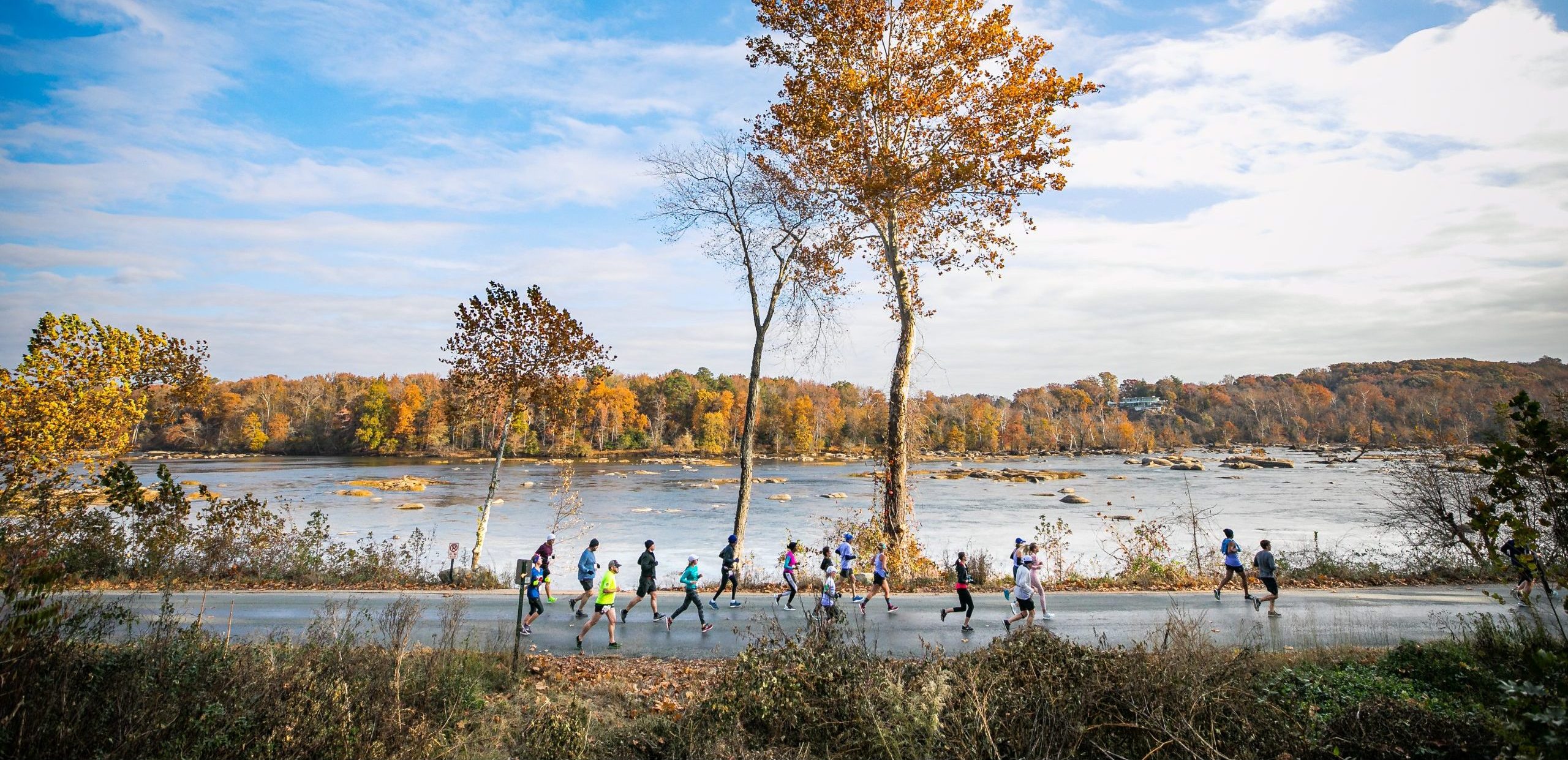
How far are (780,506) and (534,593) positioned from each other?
2937 cm

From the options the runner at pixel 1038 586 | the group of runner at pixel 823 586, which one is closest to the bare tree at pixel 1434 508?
the group of runner at pixel 823 586

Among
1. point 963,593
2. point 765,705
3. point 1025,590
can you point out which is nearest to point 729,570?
point 963,593

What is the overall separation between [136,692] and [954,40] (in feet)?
58.3

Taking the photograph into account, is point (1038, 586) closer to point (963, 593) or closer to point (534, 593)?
point (963, 593)

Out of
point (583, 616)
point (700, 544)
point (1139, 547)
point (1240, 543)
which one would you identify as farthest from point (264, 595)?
point (1240, 543)

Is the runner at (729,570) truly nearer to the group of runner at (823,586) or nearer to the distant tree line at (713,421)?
the group of runner at (823,586)

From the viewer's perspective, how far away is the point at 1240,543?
2608 cm

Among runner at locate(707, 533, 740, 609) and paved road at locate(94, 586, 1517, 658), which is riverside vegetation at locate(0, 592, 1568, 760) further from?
runner at locate(707, 533, 740, 609)

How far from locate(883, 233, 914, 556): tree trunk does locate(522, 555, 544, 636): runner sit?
825 centimetres

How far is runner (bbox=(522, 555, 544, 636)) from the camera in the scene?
41.2 feet

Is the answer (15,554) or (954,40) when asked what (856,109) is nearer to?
(954,40)

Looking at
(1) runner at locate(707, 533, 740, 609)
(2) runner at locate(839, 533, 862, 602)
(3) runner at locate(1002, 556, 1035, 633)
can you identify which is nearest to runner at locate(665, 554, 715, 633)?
(1) runner at locate(707, 533, 740, 609)

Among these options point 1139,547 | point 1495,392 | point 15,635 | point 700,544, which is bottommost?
point 700,544

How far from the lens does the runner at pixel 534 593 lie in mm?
12570
